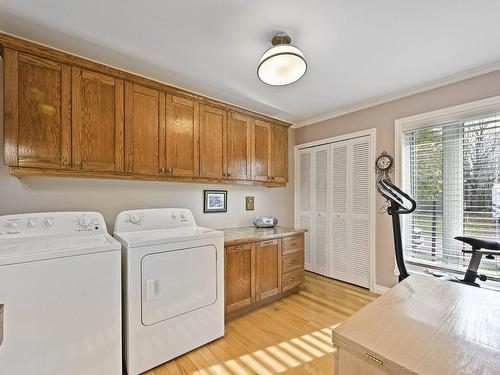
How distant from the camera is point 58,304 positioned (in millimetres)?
1398

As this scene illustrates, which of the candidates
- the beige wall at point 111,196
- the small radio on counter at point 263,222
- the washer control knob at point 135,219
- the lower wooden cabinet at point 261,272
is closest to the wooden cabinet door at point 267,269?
the lower wooden cabinet at point 261,272

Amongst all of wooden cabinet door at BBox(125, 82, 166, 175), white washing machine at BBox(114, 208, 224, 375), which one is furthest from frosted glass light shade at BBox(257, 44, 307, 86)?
white washing machine at BBox(114, 208, 224, 375)

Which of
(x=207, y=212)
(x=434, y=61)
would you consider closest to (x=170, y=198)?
(x=207, y=212)

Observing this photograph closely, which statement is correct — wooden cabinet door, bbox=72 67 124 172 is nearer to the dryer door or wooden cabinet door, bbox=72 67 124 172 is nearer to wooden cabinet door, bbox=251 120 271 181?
the dryer door

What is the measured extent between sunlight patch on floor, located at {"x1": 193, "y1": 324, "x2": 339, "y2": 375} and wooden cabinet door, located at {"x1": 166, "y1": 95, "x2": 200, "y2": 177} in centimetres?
171

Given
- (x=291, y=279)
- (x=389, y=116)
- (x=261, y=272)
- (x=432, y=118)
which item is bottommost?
(x=291, y=279)

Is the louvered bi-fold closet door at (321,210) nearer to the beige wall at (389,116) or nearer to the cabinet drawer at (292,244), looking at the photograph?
the beige wall at (389,116)

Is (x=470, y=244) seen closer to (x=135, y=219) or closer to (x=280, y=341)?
(x=280, y=341)

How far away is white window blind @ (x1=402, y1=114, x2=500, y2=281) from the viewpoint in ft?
7.44

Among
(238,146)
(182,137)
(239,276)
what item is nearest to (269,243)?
(239,276)

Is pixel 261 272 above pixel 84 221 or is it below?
below

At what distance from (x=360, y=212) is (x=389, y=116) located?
4.09ft

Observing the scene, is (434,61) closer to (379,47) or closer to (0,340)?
(379,47)

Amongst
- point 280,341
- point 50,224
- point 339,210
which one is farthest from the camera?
point 339,210
